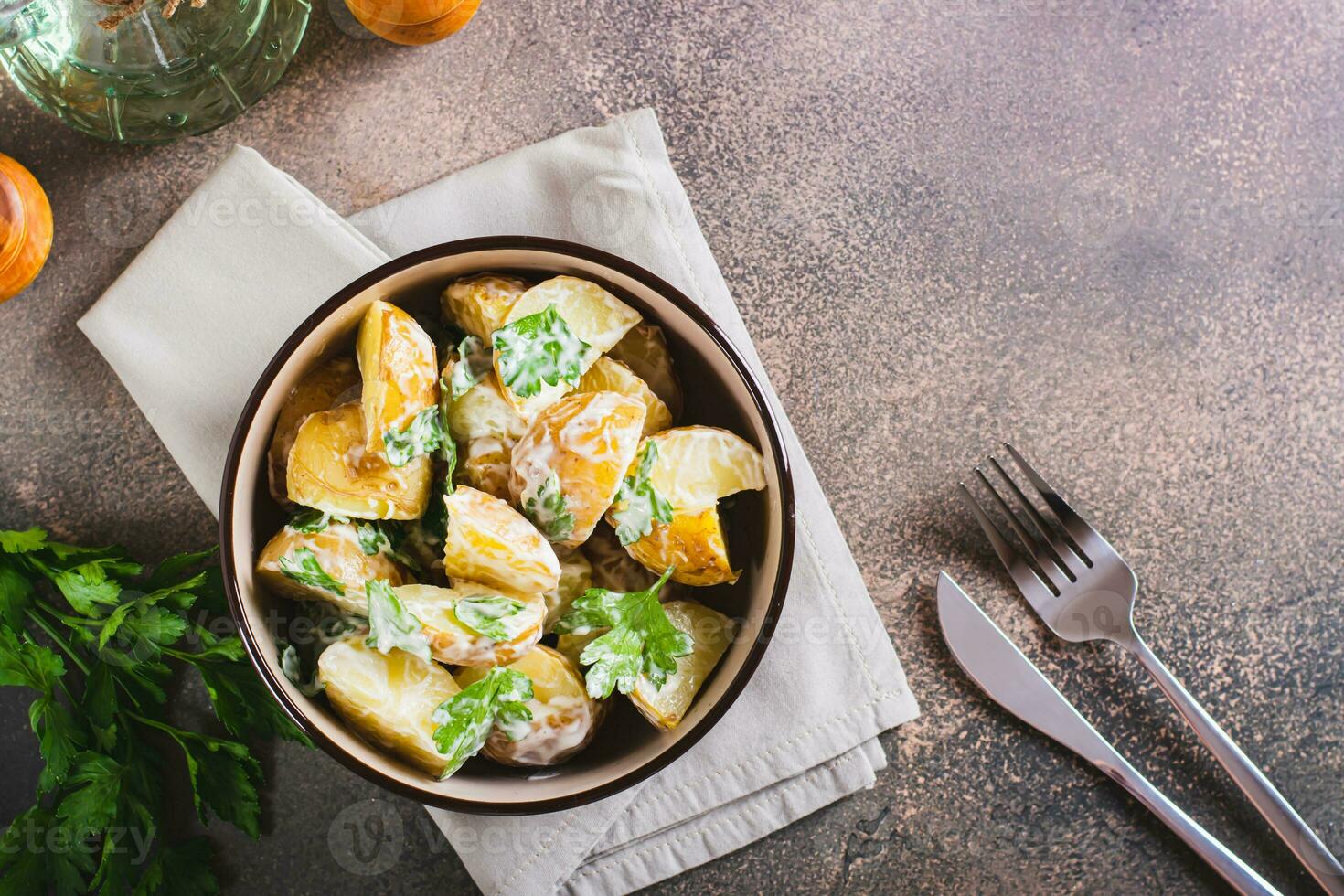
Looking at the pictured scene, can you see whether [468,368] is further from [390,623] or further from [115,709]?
[115,709]

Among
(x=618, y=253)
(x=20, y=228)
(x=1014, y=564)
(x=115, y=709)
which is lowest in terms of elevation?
(x=1014, y=564)

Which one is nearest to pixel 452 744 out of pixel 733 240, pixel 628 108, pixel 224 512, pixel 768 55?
pixel 224 512

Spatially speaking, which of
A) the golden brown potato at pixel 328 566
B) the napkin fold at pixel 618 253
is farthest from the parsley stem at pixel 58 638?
the golden brown potato at pixel 328 566

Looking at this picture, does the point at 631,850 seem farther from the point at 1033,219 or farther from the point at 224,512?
the point at 1033,219

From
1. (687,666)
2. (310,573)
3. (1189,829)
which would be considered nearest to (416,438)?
(310,573)

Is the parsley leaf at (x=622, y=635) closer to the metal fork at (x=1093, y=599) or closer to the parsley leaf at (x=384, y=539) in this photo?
the parsley leaf at (x=384, y=539)

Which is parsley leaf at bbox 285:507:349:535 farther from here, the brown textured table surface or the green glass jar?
the green glass jar

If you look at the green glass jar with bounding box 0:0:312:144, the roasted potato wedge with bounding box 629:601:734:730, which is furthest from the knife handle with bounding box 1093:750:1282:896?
the green glass jar with bounding box 0:0:312:144

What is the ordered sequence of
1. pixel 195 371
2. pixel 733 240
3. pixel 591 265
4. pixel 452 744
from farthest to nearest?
1. pixel 733 240
2. pixel 195 371
3. pixel 591 265
4. pixel 452 744
